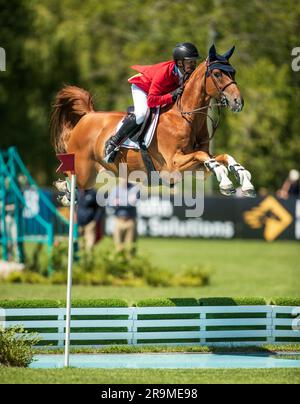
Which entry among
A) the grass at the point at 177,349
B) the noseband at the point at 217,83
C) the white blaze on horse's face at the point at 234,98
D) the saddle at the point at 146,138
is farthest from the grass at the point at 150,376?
the saddle at the point at 146,138

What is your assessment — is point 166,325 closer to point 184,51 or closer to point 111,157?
point 111,157

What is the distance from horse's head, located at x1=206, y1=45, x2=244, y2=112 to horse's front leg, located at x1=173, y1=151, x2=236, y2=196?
0.71 meters

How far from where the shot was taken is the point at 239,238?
85.5ft

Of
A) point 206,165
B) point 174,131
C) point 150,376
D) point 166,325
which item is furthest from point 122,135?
point 150,376

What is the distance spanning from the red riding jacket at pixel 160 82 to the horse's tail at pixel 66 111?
156cm

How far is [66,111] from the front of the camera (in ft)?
38.6

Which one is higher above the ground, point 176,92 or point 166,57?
point 166,57

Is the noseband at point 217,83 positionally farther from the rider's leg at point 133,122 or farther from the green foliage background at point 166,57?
the green foliage background at point 166,57

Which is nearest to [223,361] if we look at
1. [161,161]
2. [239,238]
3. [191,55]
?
[161,161]

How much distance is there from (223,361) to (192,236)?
674 inches

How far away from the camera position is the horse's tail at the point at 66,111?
38.3 ft

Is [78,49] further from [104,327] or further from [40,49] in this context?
[104,327]

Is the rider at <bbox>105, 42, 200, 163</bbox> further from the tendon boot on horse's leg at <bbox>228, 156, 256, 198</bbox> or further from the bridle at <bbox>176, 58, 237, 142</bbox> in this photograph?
the tendon boot on horse's leg at <bbox>228, 156, 256, 198</bbox>

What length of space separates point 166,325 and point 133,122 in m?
2.68
